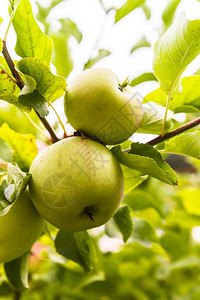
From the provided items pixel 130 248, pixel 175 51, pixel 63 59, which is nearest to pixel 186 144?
pixel 175 51

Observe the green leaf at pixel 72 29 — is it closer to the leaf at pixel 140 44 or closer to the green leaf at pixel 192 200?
the leaf at pixel 140 44

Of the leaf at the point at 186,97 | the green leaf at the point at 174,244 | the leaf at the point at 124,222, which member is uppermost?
the leaf at the point at 186,97

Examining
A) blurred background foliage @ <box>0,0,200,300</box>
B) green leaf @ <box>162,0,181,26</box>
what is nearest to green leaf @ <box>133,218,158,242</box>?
blurred background foliage @ <box>0,0,200,300</box>

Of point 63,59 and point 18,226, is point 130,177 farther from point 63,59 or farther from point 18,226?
point 63,59

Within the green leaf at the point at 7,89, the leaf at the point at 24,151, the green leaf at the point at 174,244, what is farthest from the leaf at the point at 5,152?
the green leaf at the point at 174,244

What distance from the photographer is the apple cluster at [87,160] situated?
667mm

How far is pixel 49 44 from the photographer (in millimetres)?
773

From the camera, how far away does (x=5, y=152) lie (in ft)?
2.99

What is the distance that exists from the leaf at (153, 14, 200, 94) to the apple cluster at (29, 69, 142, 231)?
92mm

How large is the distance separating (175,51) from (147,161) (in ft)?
0.82

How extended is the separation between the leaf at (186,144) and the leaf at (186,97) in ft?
0.44

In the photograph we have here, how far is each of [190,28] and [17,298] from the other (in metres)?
1.03

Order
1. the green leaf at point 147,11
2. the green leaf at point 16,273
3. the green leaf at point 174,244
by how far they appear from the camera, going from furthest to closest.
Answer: the green leaf at point 174,244
the green leaf at point 147,11
the green leaf at point 16,273

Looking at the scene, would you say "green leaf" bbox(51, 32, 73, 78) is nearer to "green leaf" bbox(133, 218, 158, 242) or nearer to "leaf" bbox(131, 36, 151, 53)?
"leaf" bbox(131, 36, 151, 53)
